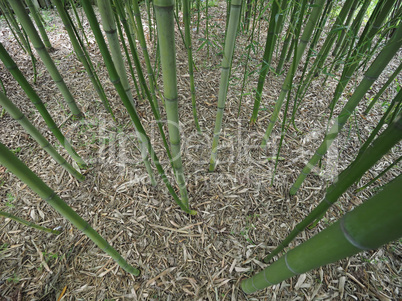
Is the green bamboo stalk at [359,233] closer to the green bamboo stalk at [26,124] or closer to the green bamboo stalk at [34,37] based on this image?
the green bamboo stalk at [26,124]

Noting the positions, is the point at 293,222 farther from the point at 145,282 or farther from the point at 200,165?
the point at 145,282

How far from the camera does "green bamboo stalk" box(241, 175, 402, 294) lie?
0.95 ft

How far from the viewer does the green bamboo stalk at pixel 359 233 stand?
290 mm

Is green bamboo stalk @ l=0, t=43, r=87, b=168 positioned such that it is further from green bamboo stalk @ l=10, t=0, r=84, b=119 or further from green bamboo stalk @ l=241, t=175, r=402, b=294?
green bamboo stalk @ l=241, t=175, r=402, b=294

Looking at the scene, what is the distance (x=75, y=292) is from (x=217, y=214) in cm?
74

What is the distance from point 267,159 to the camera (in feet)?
4.54

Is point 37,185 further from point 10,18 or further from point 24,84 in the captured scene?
point 10,18

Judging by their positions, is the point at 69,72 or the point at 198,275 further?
the point at 69,72

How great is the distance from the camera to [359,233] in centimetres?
33

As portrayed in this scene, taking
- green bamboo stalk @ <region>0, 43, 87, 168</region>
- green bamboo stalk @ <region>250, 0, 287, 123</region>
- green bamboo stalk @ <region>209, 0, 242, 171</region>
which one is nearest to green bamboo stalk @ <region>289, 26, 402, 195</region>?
green bamboo stalk @ <region>250, 0, 287, 123</region>

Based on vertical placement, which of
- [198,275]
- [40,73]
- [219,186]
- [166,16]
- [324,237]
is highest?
[166,16]

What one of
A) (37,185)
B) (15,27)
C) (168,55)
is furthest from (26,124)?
(15,27)

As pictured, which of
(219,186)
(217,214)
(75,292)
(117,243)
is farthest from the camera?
(219,186)

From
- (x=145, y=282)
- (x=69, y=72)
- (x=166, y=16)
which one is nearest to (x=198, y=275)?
(x=145, y=282)
